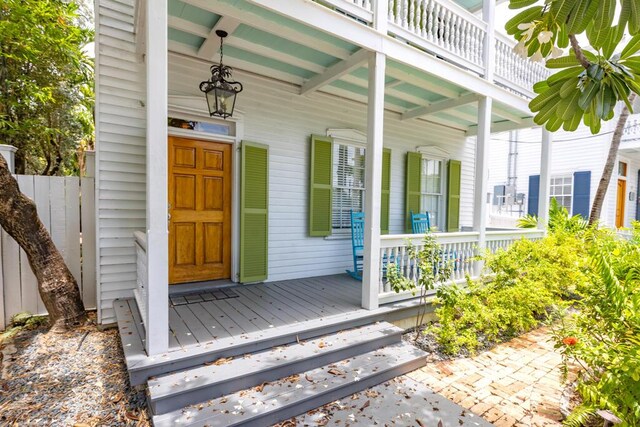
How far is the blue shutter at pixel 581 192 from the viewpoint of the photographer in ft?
28.9

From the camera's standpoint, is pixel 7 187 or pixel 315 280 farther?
pixel 315 280

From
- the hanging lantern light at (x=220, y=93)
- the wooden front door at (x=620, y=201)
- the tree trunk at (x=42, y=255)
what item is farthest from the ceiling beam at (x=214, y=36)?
the wooden front door at (x=620, y=201)

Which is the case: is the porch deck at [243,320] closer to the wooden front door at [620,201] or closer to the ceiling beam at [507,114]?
the ceiling beam at [507,114]

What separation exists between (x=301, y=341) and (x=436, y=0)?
14.1 ft

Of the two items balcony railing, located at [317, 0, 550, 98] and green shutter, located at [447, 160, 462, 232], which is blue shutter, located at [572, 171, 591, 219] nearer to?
green shutter, located at [447, 160, 462, 232]

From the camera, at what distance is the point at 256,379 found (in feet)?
7.92

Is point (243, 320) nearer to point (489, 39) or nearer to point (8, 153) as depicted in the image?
point (8, 153)

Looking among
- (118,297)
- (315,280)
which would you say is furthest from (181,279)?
(315,280)

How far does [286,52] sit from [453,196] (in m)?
4.77

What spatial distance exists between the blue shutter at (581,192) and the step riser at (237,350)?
28.4ft

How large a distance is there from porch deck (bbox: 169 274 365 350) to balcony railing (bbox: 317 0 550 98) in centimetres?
310

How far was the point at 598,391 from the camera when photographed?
2.00 m

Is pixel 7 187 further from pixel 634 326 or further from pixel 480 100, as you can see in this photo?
pixel 480 100

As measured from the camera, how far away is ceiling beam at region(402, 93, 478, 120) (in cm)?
489
